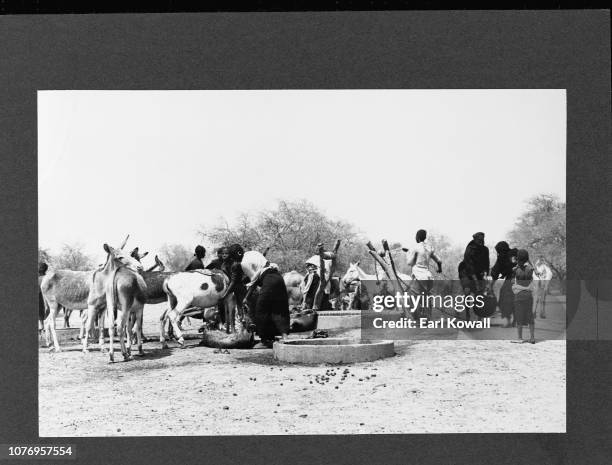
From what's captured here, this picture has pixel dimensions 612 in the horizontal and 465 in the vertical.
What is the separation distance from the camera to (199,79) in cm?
646

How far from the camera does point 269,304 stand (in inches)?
260

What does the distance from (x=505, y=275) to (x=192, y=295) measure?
263 centimetres

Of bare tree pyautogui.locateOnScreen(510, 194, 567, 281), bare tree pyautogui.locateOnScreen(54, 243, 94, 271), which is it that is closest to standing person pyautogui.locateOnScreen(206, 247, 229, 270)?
bare tree pyautogui.locateOnScreen(54, 243, 94, 271)

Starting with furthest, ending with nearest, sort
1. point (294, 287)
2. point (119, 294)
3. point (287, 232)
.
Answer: point (119, 294), point (294, 287), point (287, 232)

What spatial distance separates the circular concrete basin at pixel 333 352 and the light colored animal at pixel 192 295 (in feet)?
1.71

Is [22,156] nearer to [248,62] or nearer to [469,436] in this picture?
[248,62]

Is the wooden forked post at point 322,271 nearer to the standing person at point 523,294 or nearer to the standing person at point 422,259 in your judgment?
the standing person at point 422,259

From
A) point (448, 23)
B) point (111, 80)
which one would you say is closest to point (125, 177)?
point (111, 80)

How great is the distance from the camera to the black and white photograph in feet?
21.2

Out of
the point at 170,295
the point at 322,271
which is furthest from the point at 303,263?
the point at 170,295

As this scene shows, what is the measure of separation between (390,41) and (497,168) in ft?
4.53

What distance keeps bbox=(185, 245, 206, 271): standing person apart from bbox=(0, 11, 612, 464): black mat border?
128cm

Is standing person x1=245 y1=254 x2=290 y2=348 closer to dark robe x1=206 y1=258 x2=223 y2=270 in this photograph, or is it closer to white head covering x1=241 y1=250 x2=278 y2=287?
white head covering x1=241 y1=250 x2=278 y2=287

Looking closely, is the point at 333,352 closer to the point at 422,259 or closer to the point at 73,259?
the point at 422,259
